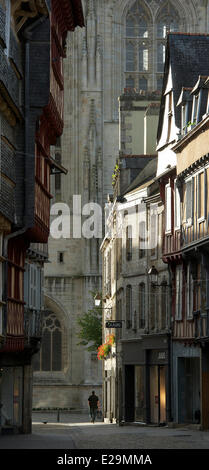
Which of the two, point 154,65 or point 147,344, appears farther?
point 154,65

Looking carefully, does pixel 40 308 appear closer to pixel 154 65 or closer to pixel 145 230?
pixel 145 230

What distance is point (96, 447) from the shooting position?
2534cm

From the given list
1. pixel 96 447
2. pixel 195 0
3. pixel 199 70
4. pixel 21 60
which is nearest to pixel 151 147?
pixel 199 70

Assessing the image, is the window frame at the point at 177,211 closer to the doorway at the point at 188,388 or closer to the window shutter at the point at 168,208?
the window shutter at the point at 168,208

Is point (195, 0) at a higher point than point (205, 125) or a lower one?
higher

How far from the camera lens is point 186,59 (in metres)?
38.6

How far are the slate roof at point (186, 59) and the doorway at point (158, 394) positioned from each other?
9.17 m

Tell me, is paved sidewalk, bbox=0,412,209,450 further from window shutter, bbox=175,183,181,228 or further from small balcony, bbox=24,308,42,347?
window shutter, bbox=175,183,181,228

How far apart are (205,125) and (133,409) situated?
1543cm

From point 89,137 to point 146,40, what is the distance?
8330mm

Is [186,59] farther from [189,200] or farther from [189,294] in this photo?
[189,294]

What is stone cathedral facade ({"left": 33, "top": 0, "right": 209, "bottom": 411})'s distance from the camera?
2862 inches

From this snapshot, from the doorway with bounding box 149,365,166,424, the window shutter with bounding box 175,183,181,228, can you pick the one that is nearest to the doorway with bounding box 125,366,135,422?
the doorway with bounding box 149,365,166,424

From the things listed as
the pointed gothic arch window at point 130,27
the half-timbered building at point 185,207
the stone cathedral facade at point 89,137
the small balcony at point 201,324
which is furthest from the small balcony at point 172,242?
the pointed gothic arch window at point 130,27
